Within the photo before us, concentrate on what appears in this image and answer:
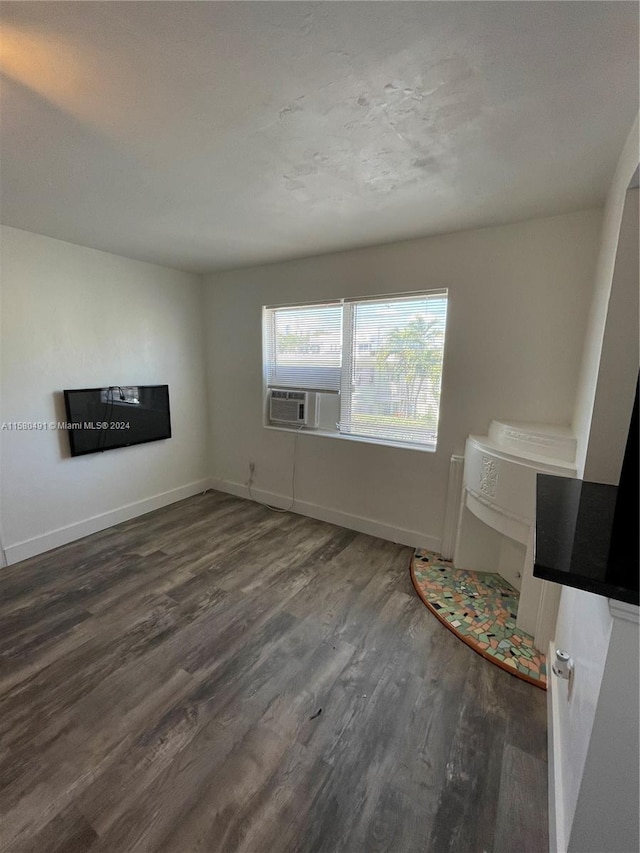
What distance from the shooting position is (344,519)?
3.25 metres

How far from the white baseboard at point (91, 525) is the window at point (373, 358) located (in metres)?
1.74

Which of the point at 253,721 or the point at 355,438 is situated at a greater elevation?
the point at 355,438

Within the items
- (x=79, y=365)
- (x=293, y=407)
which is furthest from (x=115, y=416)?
(x=293, y=407)

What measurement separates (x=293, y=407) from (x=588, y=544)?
8.95ft

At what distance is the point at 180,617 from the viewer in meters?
2.09

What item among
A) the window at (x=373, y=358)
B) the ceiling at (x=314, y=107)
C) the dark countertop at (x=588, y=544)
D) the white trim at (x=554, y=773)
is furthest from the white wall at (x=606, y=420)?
the window at (x=373, y=358)

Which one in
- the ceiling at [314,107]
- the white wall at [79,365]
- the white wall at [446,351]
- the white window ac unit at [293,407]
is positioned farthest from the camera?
the white window ac unit at [293,407]

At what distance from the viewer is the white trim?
3.46 feet

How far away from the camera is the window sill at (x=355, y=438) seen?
2.83 meters

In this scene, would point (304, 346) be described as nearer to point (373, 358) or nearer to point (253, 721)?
point (373, 358)

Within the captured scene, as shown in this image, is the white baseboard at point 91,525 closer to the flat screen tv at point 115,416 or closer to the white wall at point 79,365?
the white wall at point 79,365

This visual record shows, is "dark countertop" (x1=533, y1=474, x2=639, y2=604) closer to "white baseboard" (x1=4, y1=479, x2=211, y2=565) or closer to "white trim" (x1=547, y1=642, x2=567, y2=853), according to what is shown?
"white trim" (x1=547, y1=642, x2=567, y2=853)

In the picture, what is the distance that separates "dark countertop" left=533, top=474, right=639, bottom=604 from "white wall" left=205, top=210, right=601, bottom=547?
4.38 ft

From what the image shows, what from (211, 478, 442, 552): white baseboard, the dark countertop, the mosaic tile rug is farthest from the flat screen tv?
the dark countertop
